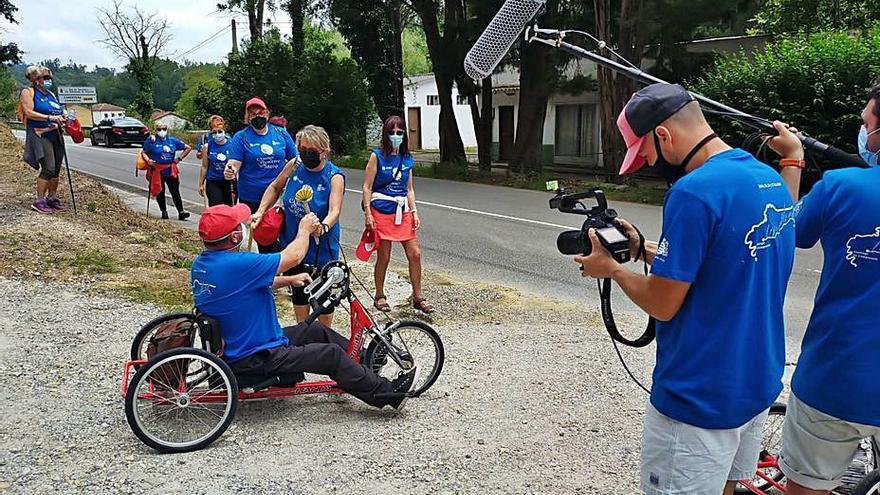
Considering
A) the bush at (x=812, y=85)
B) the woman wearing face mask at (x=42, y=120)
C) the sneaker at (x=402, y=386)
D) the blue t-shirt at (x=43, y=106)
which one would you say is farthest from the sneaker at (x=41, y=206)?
the bush at (x=812, y=85)

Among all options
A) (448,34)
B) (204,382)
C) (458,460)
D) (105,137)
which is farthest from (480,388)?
(105,137)

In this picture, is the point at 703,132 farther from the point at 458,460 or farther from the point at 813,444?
the point at 458,460

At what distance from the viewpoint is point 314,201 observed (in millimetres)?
5594

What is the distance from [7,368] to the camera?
511 cm

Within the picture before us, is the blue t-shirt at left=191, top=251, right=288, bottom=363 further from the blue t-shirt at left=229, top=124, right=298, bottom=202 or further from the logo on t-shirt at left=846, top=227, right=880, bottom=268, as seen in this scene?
the blue t-shirt at left=229, top=124, right=298, bottom=202

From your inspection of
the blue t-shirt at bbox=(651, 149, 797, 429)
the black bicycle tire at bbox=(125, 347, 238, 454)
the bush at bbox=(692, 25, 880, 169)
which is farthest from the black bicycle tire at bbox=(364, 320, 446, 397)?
the bush at bbox=(692, 25, 880, 169)

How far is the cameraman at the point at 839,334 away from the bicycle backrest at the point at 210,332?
2959 millimetres

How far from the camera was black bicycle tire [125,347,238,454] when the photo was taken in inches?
153

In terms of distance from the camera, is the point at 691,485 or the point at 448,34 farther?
the point at 448,34

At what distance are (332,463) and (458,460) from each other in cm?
68

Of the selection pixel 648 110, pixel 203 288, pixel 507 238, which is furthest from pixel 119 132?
pixel 648 110

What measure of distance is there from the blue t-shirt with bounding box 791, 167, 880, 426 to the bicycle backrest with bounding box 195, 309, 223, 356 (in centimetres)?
301

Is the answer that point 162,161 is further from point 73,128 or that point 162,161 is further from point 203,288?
point 203,288

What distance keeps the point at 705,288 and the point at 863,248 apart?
678 mm
